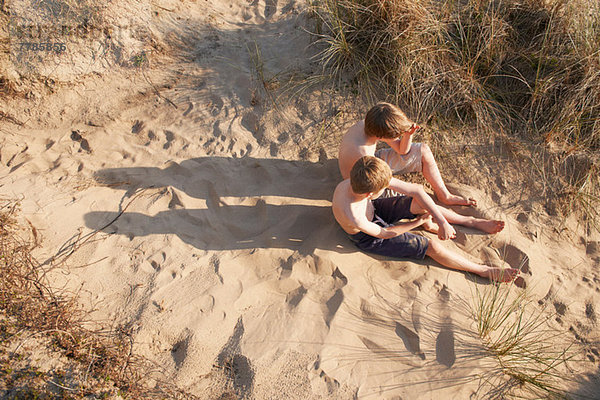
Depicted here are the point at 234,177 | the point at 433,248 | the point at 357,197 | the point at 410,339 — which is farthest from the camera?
the point at 234,177

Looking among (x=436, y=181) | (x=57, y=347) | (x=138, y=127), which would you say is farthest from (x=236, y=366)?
(x=138, y=127)

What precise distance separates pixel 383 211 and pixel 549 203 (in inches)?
62.5

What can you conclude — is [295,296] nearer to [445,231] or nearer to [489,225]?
[445,231]

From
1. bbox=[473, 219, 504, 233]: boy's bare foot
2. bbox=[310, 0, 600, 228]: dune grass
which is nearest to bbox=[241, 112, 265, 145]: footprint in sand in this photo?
bbox=[310, 0, 600, 228]: dune grass

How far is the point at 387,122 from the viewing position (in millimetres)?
2652

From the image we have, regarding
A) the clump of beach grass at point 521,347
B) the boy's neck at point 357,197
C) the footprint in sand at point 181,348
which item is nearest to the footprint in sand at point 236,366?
the footprint in sand at point 181,348

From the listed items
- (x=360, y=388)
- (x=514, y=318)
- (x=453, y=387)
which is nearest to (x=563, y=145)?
(x=514, y=318)

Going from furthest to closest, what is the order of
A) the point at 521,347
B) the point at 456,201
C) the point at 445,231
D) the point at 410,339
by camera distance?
the point at 456,201, the point at 445,231, the point at 410,339, the point at 521,347

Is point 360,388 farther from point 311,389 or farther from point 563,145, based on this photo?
point 563,145

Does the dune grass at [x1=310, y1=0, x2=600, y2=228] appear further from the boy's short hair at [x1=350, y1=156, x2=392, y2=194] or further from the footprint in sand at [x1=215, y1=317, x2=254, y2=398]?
the footprint in sand at [x1=215, y1=317, x2=254, y2=398]

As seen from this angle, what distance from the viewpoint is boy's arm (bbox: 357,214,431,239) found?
8.46 feet

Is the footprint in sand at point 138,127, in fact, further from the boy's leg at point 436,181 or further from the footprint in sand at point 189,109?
the boy's leg at point 436,181

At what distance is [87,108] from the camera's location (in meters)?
3.56

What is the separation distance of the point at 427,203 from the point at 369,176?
587 mm
